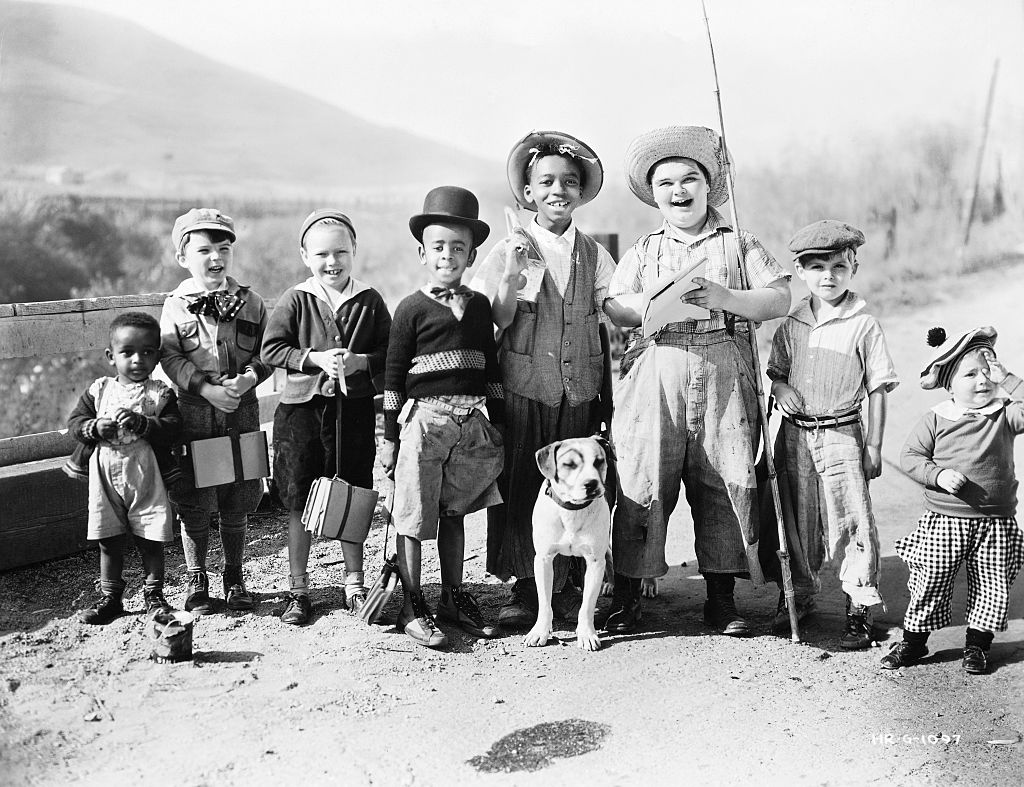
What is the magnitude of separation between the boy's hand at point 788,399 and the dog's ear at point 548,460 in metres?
0.98


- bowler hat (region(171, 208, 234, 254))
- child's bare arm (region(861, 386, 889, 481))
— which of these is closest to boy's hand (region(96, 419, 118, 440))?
bowler hat (region(171, 208, 234, 254))

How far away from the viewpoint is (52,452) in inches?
205

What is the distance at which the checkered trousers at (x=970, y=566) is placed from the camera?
3.69m

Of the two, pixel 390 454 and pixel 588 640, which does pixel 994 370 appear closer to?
pixel 588 640

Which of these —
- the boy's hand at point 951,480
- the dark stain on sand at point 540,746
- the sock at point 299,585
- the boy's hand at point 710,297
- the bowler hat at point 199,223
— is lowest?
the dark stain on sand at point 540,746

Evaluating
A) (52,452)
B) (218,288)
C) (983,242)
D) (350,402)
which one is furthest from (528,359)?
(983,242)

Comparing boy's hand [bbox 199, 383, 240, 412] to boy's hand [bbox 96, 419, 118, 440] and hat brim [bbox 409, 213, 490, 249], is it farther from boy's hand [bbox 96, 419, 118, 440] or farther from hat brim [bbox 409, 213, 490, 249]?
hat brim [bbox 409, 213, 490, 249]

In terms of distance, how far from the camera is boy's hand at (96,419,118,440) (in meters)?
3.98

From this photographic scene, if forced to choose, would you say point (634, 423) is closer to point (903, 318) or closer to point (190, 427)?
point (190, 427)

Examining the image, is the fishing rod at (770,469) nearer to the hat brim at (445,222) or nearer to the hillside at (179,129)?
the hat brim at (445,222)

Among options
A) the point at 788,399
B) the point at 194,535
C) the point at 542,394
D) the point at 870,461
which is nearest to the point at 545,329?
the point at 542,394

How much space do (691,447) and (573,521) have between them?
0.60m

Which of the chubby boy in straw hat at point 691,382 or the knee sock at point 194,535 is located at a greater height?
the chubby boy in straw hat at point 691,382

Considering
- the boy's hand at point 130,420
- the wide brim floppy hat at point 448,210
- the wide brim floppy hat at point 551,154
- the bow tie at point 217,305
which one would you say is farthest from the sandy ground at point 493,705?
the wide brim floppy hat at point 551,154
